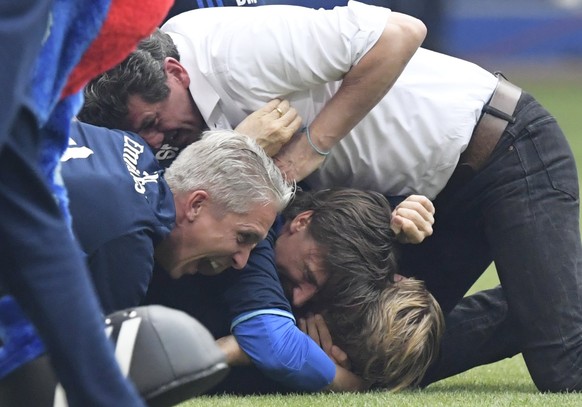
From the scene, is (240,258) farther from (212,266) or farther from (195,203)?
(195,203)

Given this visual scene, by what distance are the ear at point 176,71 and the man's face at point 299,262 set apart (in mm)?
615

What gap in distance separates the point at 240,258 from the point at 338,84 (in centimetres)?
84

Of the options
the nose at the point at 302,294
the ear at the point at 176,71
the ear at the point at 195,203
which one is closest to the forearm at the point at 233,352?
the nose at the point at 302,294

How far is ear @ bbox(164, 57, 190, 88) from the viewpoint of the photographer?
3984 mm

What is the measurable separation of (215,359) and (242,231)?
1324mm

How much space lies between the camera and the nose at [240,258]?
3.70m

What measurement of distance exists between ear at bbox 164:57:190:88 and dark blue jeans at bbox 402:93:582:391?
3.68ft

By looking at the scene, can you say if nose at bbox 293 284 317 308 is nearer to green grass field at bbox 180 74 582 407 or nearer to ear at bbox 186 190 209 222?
green grass field at bbox 180 74 582 407

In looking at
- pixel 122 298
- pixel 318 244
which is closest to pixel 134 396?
pixel 122 298

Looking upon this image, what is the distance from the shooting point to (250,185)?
143 inches

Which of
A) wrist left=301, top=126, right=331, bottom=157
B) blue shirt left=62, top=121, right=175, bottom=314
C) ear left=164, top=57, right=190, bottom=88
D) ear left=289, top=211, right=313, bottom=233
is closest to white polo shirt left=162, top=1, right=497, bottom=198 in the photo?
ear left=164, top=57, right=190, bottom=88

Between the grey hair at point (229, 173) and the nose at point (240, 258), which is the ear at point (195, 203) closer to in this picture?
the grey hair at point (229, 173)


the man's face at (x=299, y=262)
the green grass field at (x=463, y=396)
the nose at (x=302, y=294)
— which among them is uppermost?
the man's face at (x=299, y=262)

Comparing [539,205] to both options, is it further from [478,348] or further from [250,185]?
[250,185]
